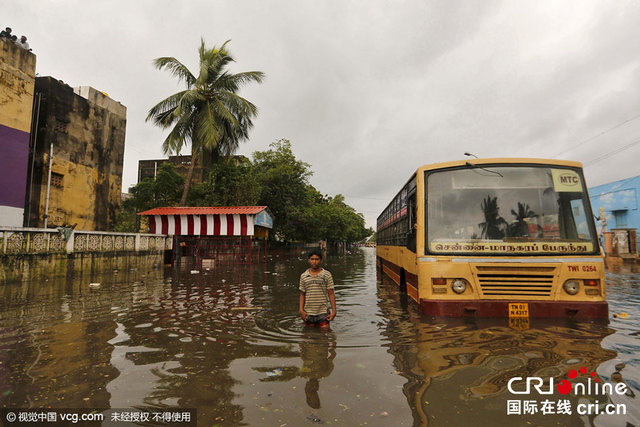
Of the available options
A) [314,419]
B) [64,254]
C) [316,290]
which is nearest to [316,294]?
[316,290]

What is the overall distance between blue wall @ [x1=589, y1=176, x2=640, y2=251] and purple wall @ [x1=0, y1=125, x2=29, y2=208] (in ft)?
129

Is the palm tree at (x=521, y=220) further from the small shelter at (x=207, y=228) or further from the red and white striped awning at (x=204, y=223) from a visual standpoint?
the red and white striped awning at (x=204, y=223)

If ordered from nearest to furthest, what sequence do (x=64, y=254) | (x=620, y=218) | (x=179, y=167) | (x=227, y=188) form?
(x=64, y=254)
(x=227, y=188)
(x=620, y=218)
(x=179, y=167)

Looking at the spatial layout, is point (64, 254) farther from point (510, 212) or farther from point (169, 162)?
point (169, 162)

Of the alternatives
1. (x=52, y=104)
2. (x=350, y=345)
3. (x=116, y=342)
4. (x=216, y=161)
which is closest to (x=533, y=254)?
(x=350, y=345)

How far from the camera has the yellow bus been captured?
5328mm

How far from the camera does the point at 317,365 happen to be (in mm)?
3846

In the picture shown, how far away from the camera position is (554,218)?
5.64 metres

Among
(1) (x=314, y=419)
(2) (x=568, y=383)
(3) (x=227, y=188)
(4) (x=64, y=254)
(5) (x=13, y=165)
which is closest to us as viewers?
(1) (x=314, y=419)

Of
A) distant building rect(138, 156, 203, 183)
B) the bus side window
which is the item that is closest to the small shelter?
the bus side window

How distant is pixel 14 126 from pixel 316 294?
1979cm

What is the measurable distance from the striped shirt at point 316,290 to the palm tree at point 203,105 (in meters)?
17.2

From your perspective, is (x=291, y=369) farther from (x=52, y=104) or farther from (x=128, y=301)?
(x=52, y=104)

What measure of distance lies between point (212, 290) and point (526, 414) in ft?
28.9
